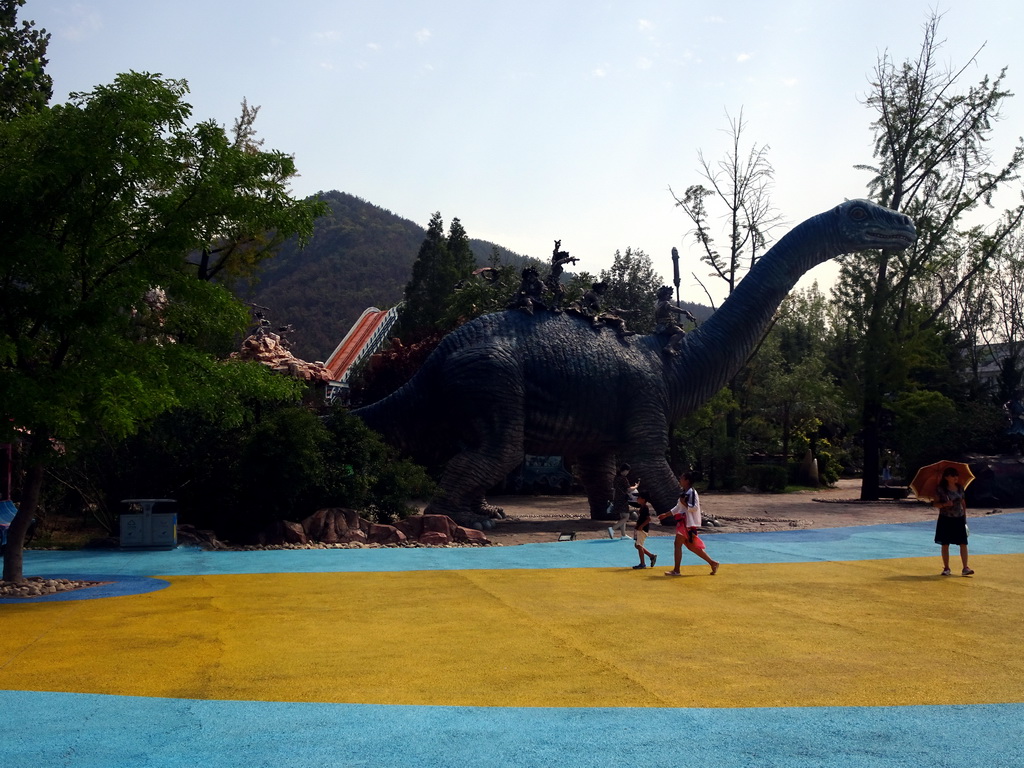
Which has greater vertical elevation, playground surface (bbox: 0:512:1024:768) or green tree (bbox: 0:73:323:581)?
green tree (bbox: 0:73:323:581)

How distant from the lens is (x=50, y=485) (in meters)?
14.0

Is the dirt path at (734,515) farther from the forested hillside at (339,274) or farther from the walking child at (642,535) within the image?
the forested hillside at (339,274)

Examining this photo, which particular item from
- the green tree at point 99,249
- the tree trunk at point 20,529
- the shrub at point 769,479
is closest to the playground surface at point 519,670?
the tree trunk at point 20,529

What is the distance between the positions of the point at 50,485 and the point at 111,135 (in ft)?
26.6

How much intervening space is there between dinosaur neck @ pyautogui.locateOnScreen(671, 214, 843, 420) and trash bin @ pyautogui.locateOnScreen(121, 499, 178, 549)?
8.14 metres

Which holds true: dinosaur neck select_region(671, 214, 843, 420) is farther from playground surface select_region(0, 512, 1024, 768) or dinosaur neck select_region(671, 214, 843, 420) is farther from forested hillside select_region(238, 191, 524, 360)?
forested hillside select_region(238, 191, 524, 360)

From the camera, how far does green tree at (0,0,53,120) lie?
40.9ft

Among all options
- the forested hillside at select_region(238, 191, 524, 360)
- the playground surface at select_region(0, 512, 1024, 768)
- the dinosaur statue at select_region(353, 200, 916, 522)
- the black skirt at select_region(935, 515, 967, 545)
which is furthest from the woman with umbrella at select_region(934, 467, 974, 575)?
the forested hillside at select_region(238, 191, 524, 360)

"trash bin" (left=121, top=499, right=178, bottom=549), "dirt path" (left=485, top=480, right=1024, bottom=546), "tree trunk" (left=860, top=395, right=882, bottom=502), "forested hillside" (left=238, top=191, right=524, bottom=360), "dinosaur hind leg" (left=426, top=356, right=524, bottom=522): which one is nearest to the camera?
"trash bin" (left=121, top=499, right=178, bottom=549)

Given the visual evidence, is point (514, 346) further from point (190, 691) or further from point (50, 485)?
point (190, 691)

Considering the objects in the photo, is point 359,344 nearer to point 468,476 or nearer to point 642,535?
point 468,476

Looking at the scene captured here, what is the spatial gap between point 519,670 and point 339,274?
79656 millimetres

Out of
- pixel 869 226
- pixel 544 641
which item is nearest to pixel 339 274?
pixel 869 226

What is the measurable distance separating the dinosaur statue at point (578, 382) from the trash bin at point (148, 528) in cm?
378
